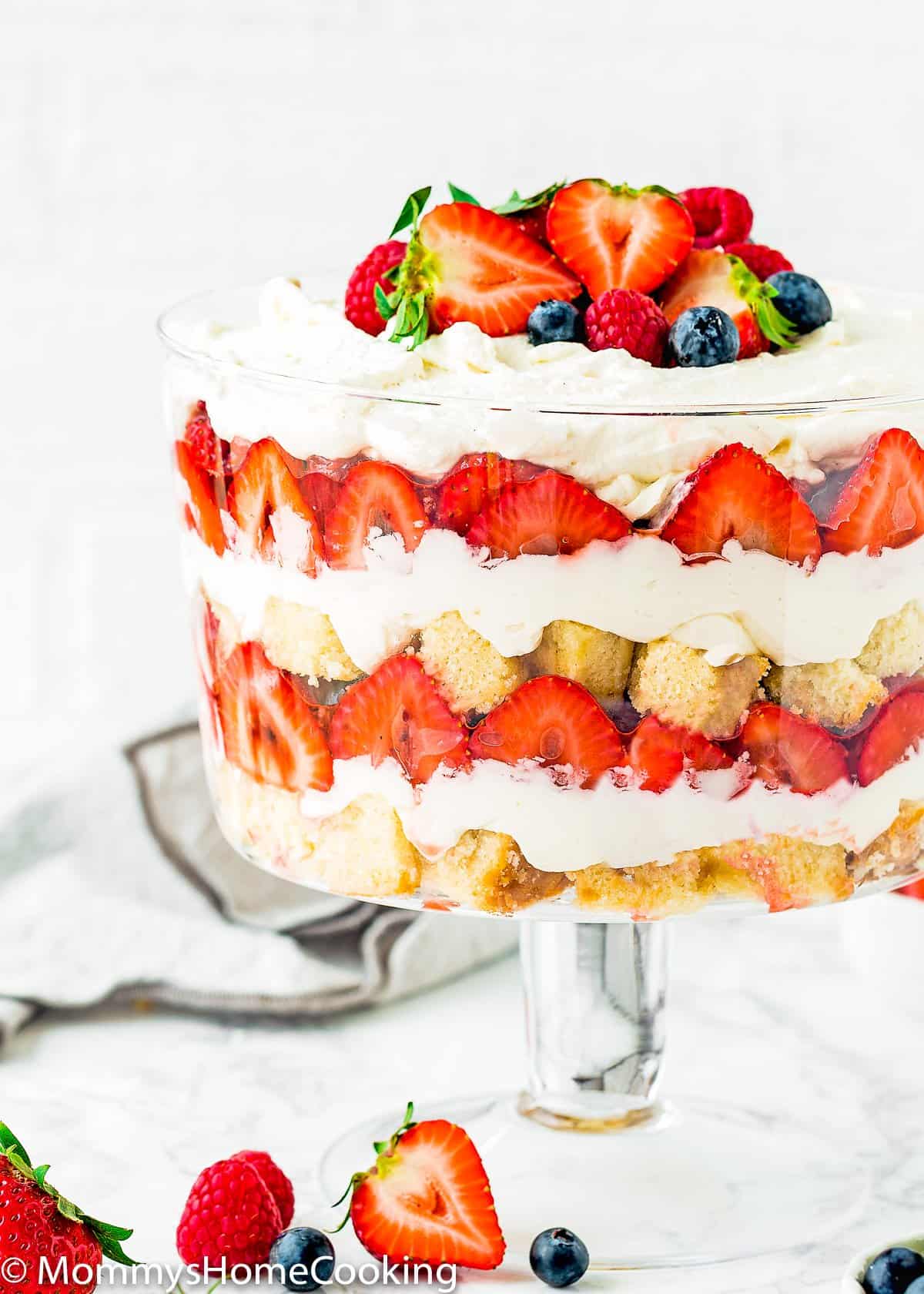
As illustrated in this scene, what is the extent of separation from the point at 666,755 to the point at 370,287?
44cm

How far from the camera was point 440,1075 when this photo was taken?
5.49ft

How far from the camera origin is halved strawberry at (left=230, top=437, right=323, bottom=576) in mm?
1175

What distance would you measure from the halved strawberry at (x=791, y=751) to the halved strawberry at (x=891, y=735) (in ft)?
0.06

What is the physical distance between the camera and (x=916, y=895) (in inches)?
73.8

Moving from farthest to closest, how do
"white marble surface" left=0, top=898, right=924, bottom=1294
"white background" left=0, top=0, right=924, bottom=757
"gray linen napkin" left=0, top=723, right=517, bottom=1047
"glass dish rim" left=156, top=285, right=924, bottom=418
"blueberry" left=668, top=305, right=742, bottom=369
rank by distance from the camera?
"white background" left=0, top=0, right=924, bottom=757
"gray linen napkin" left=0, top=723, right=517, bottom=1047
"white marble surface" left=0, top=898, right=924, bottom=1294
"blueberry" left=668, top=305, right=742, bottom=369
"glass dish rim" left=156, top=285, right=924, bottom=418

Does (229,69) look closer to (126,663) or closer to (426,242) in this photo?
(126,663)

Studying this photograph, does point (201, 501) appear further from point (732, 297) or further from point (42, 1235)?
point (42, 1235)

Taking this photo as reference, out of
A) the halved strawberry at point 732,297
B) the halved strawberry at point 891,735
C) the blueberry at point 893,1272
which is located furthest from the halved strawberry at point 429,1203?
the halved strawberry at point 732,297

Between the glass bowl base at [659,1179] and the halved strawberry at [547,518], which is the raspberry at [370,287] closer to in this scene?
the halved strawberry at [547,518]

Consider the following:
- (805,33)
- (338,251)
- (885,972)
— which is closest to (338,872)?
(885,972)

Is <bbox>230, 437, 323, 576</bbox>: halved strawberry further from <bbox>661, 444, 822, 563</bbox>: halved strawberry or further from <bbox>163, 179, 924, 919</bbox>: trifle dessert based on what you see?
<bbox>661, 444, 822, 563</bbox>: halved strawberry

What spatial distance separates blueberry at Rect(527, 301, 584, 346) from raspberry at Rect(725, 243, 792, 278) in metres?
0.21

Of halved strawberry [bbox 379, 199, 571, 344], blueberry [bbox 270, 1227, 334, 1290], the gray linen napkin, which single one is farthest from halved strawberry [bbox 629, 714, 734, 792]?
the gray linen napkin

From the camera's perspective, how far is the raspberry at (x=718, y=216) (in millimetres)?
1438
